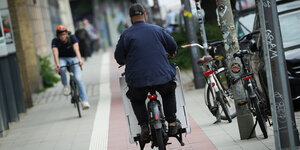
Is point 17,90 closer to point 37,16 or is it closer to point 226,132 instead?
point 226,132

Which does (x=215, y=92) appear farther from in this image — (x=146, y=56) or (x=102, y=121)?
(x=102, y=121)

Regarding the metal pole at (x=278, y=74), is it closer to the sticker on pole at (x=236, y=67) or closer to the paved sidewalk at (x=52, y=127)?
the sticker on pole at (x=236, y=67)

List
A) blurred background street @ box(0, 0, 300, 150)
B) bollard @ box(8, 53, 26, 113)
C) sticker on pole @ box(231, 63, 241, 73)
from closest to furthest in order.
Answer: sticker on pole @ box(231, 63, 241, 73), blurred background street @ box(0, 0, 300, 150), bollard @ box(8, 53, 26, 113)

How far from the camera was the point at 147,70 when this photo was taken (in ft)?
22.3

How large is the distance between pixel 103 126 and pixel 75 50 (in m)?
2.57

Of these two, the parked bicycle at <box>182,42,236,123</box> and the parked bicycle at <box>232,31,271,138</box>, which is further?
the parked bicycle at <box>182,42,236,123</box>

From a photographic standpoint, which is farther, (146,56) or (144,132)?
(144,132)

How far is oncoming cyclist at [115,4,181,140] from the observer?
6805 millimetres

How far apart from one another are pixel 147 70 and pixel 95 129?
14.5 ft

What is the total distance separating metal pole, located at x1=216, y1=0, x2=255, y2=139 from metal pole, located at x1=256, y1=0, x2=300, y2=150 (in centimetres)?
132

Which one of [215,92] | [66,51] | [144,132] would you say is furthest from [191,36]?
[144,132]

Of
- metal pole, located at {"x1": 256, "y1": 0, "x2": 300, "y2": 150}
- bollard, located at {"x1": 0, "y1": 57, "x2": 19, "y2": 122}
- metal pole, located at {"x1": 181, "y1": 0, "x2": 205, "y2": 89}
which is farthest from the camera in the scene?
metal pole, located at {"x1": 181, "y1": 0, "x2": 205, "y2": 89}

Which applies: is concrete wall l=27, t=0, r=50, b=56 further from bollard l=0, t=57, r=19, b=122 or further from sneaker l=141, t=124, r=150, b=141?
sneaker l=141, t=124, r=150, b=141

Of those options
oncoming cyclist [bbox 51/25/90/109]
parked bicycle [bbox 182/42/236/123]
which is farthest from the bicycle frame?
oncoming cyclist [bbox 51/25/90/109]
